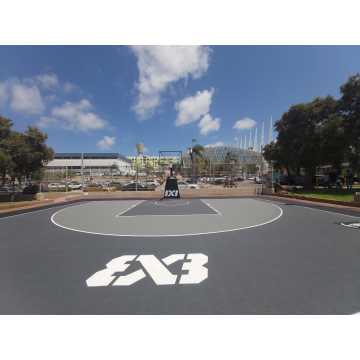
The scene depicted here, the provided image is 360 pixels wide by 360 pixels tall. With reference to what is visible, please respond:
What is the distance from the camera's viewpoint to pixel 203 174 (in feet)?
115

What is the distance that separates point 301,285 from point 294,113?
89.9ft

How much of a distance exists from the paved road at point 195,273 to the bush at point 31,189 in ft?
63.1

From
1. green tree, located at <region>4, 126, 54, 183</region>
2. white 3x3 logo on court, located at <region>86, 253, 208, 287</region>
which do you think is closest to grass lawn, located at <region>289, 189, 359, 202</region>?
white 3x3 logo on court, located at <region>86, 253, 208, 287</region>

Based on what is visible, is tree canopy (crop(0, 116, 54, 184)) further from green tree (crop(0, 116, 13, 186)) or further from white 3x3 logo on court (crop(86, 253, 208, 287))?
white 3x3 logo on court (crop(86, 253, 208, 287))

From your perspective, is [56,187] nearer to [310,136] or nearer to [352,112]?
[310,136]

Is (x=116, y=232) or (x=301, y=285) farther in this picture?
(x=116, y=232)

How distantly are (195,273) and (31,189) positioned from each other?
26357 mm

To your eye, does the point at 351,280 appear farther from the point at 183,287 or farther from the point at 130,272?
the point at 130,272

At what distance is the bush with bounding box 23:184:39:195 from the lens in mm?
23655

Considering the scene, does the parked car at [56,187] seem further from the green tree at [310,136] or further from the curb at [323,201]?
the green tree at [310,136]

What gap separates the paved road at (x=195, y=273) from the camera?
11.5 feet

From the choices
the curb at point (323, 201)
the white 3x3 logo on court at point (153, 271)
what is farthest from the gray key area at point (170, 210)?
the curb at point (323, 201)
